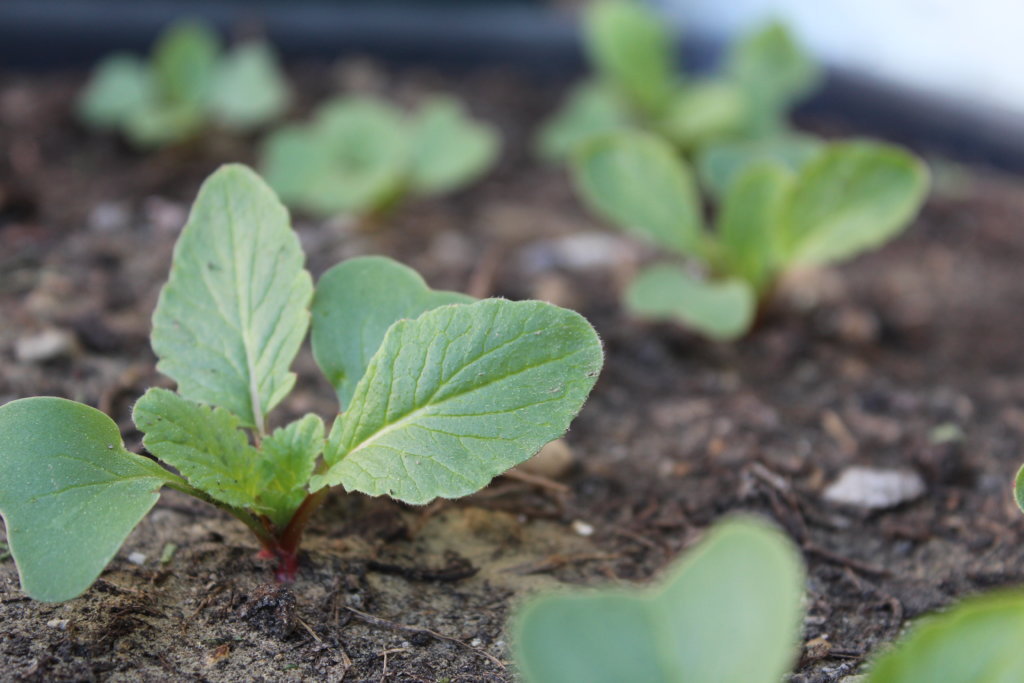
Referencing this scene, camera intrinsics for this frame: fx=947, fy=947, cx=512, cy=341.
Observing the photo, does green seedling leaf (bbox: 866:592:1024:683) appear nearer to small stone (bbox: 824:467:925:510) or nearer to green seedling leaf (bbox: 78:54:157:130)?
small stone (bbox: 824:467:925:510)

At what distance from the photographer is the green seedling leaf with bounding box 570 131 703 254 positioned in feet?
5.33

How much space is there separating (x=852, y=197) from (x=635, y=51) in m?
0.78

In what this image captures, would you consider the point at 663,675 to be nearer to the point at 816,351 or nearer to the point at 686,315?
the point at 686,315

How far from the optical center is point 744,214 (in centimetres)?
158

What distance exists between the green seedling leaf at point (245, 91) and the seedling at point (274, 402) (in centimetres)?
111

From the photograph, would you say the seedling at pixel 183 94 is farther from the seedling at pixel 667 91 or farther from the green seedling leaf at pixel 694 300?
the green seedling leaf at pixel 694 300

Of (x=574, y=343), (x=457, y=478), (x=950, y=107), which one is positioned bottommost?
(x=950, y=107)

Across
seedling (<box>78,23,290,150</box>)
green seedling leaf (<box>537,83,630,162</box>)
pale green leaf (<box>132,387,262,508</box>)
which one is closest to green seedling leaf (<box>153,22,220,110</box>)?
seedling (<box>78,23,290,150</box>)

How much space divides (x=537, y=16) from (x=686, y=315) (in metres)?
1.76

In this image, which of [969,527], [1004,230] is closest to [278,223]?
[969,527]

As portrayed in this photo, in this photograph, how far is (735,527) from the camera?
2.07ft

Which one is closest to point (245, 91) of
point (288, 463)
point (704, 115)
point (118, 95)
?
point (118, 95)

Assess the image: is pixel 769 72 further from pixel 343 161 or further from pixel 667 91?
pixel 343 161

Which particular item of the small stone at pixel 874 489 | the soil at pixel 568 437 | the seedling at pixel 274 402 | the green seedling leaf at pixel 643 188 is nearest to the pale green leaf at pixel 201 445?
the seedling at pixel 274 402
